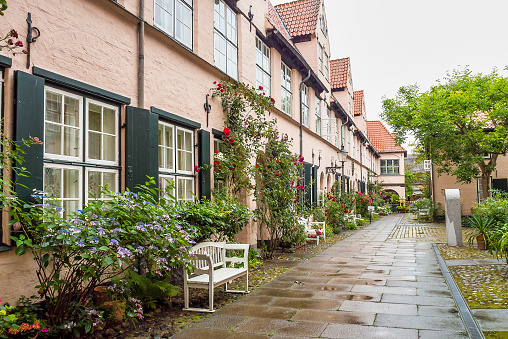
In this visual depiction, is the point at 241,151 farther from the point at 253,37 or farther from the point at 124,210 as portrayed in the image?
the point at 124,210

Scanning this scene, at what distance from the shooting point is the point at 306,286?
708cm

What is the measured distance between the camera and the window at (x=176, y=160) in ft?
23.5

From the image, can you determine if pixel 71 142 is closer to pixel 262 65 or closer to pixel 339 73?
pixel 262 65

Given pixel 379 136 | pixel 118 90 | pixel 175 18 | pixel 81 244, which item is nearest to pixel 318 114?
pixel 175 18

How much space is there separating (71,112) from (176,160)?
251cm

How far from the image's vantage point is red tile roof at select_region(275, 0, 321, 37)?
1856 centimetres

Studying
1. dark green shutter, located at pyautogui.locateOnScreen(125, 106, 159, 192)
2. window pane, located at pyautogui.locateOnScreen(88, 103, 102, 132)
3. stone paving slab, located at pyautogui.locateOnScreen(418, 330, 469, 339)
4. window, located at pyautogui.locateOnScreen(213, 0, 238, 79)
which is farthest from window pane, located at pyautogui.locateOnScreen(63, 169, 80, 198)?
window, located at pyautogui.locateOnScreen(213, 0, 238, 79)

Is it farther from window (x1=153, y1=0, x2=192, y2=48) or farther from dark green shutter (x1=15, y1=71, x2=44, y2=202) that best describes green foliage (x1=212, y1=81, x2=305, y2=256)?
dark green shutter (x1=15, y1=71, x2=44, y2=202)

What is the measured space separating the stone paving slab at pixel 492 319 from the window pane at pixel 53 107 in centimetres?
549

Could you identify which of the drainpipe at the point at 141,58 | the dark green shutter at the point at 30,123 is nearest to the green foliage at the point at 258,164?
the drainpipe at the point at 141,58

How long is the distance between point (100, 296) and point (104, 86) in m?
2.74

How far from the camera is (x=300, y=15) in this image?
19.2m

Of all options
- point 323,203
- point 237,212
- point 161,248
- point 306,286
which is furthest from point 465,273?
point 323,203

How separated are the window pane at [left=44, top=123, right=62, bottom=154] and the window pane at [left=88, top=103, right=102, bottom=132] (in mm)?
539
